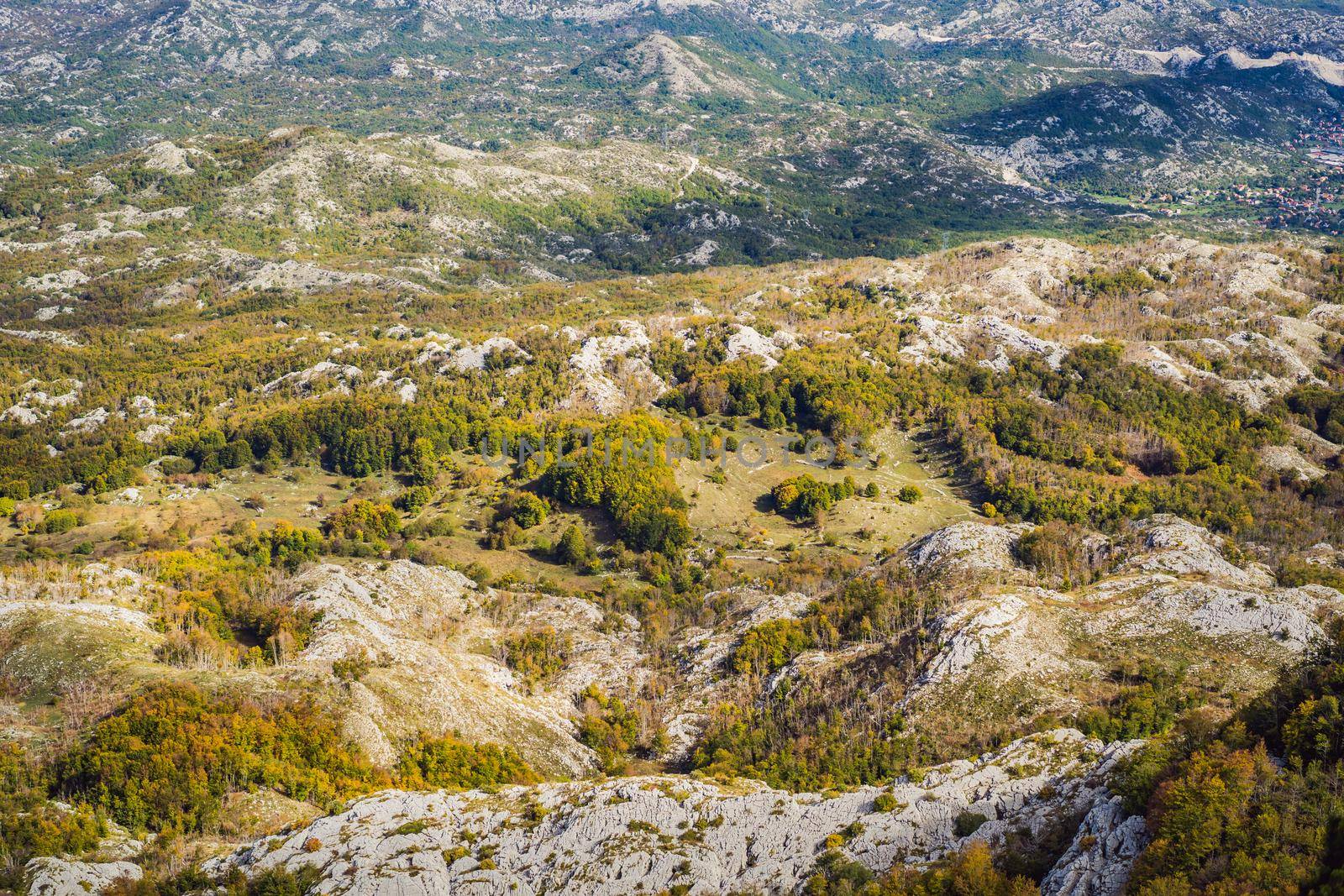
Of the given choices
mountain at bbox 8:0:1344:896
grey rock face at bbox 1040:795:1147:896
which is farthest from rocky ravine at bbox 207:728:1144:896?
grey rock face at bbox 1040:795:1147:896

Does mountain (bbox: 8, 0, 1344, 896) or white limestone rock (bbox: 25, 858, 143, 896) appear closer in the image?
white limestone rock (bbox: 25, 858, 143, 896)

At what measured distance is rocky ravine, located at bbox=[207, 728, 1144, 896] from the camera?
4712 centimetres

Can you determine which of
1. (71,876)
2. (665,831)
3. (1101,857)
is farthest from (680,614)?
(1101,857)

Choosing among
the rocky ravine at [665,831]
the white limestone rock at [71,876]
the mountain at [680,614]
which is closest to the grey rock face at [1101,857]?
the mountain at [680,614]

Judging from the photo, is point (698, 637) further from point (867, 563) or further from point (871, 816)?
point (871, 816)

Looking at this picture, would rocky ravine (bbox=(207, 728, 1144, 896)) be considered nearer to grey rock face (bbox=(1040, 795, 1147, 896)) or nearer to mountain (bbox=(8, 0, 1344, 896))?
mountain (bbox=(8, 0, 1344, 896))

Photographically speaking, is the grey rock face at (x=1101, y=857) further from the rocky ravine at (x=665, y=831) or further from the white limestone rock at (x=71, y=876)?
the white limestone rock at (x=71, y=876)

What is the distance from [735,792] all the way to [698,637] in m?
39.7

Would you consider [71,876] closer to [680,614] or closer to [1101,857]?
[1101,857]

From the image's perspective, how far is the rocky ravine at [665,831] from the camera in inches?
1855

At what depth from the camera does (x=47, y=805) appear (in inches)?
2007

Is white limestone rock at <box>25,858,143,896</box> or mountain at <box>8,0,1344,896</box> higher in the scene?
white limestone rock at <box>25,858,143,896</box>

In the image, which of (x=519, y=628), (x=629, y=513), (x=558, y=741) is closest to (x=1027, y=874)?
(x=558, y=741)

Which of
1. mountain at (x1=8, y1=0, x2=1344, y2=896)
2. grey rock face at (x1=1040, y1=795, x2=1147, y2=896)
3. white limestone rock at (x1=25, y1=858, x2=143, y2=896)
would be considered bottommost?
mountain at (x1=8, y1=0, x2=1344, y2=896)
